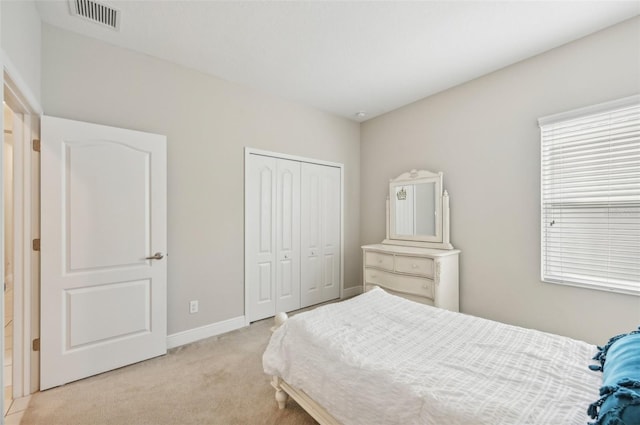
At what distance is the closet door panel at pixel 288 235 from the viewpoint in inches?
138

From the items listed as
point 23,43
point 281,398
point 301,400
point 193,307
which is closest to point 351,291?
point 193,307

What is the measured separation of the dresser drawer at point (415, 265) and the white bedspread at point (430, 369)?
103cm

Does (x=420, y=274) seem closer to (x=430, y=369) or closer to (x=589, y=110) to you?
(x=430, y=369)

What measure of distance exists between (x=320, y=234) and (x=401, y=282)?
1.29 m

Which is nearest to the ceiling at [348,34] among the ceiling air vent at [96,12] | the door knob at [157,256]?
the ceiling air vent at [96,12]

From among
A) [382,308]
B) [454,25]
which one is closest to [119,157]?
[382,308]

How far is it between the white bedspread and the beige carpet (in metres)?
0.38

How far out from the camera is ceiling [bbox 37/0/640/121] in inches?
78.5

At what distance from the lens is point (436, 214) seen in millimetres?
3291

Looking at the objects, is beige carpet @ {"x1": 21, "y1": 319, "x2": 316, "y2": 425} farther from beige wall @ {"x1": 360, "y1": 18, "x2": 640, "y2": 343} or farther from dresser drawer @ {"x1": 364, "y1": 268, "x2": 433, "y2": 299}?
beige wall @ {"x1": 360, "y1": 18, "x2": 640, "y2": 343}

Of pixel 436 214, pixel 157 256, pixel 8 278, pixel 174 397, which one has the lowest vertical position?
pixel 174 397

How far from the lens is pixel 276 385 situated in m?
1.78

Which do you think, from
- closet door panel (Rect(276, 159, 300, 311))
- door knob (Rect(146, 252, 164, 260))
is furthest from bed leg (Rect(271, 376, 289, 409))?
closet door panel (Rect(276, 159, 300, 311))

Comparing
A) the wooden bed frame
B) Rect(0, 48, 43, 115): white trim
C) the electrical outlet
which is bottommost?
the wooden bed frame
